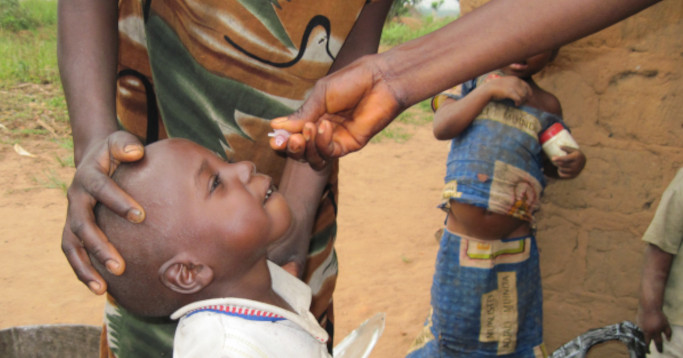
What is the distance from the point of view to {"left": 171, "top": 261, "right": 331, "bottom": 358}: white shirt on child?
1.14 meters

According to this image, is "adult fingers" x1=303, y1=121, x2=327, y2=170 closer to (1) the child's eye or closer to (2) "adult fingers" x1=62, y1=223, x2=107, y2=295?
(1) the child's eye

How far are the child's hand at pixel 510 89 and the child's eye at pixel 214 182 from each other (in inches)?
50.3

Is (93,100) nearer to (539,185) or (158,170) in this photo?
(158,170)

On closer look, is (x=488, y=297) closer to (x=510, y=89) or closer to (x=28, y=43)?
(x=510, y=89)

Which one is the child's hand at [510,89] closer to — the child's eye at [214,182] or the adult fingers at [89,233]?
the child's eye at [214,182]

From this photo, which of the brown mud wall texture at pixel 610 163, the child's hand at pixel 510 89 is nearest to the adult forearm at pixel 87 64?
the child's hand at pixel 510 89

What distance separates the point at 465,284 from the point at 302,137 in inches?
59.1

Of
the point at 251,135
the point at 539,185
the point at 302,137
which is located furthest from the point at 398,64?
the point at 539,185

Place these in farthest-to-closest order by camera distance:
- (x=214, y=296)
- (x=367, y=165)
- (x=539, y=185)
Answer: (x=367, y=165) → (x=539, y=185) → (x=214, y=296)

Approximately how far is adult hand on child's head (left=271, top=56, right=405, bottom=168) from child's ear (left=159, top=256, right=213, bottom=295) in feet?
1.06

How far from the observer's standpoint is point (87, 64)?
1.22m

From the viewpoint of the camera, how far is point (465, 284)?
236 centimetres

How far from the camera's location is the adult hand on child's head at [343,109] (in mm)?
1089

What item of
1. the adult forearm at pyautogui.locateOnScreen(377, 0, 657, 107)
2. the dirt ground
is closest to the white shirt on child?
the adult forearm at pyautogui.locateOnScreen(377, 0, 657, 107)
